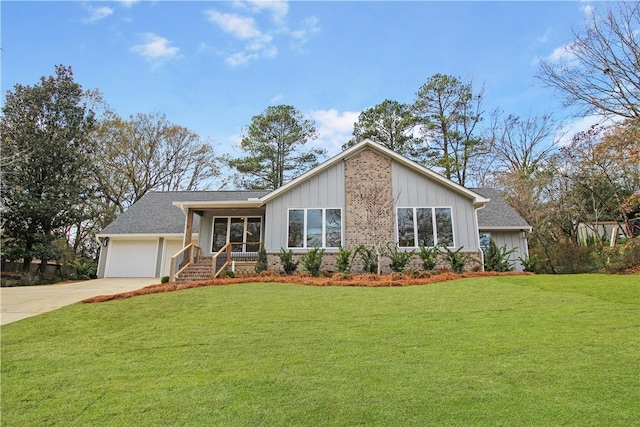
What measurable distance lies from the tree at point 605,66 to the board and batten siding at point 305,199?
9.77 m

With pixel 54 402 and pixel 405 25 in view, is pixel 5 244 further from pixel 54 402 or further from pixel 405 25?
pixel 405 25

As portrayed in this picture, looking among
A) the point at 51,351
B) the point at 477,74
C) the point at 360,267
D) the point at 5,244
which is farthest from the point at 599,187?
the point at 5,244

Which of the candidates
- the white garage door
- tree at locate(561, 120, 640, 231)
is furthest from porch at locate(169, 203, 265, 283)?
tree at locate(561, 120, 640, 231)

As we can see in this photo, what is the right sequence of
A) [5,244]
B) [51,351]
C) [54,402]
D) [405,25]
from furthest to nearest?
[5,244], [405,25], [51,351], [54,402]

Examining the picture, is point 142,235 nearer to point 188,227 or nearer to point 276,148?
point 188,227

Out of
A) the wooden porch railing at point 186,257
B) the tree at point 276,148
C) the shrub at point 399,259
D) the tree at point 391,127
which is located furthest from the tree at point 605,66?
the tree at point 276,148

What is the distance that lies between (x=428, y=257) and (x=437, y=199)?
2.64 metres

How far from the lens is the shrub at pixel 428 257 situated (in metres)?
12.6

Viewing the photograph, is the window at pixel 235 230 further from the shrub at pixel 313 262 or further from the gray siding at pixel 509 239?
the gray siding at pixel 509 239

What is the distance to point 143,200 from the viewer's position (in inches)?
801

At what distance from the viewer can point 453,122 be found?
2558cm

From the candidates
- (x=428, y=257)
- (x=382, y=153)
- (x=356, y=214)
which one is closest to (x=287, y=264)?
(x=356, y=214)

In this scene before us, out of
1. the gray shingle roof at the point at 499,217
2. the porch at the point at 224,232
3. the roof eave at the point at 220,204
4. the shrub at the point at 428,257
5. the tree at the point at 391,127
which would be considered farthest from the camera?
the tree at the point at 391,127

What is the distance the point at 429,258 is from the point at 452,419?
9.93m
